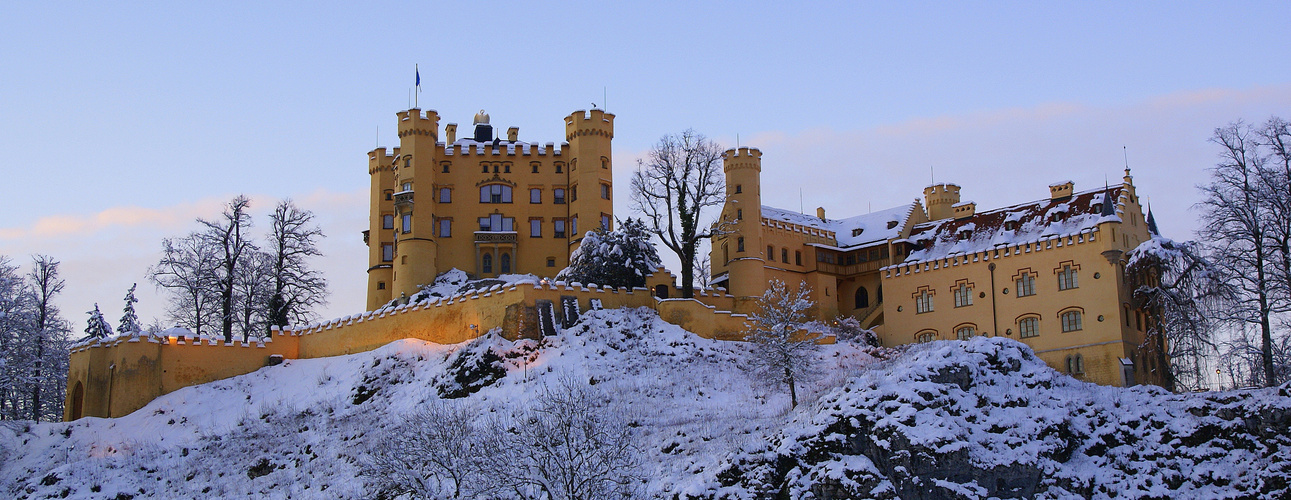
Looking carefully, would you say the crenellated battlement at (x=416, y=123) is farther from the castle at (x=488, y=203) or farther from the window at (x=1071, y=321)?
the window at (x=1071, y=321)

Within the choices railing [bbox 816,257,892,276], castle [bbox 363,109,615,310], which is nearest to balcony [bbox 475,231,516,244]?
castle [bbox 363,109,615,310]

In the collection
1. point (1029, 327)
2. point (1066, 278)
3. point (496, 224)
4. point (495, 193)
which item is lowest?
point (1029, 327)

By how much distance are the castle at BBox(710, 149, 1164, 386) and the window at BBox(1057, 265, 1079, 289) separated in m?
→ 0.05

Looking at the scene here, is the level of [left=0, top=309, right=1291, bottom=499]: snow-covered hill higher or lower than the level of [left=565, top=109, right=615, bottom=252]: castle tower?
lower

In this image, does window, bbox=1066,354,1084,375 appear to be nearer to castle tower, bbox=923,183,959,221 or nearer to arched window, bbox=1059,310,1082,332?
A: arched window, bbox=1059,310,1082,332

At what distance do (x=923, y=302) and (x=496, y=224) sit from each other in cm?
2351

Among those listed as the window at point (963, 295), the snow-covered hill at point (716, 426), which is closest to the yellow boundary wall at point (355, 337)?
the snow-covered hill at point (716, 426)

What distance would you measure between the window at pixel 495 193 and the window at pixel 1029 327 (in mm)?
28226

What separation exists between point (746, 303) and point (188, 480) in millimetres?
26747

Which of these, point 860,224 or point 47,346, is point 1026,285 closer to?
point 860,224

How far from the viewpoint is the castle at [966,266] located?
54.1 meters

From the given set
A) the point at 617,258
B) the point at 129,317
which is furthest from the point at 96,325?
the point at 617,258

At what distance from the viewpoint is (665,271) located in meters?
60.1

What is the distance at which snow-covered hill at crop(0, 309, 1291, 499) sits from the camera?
35.5m
